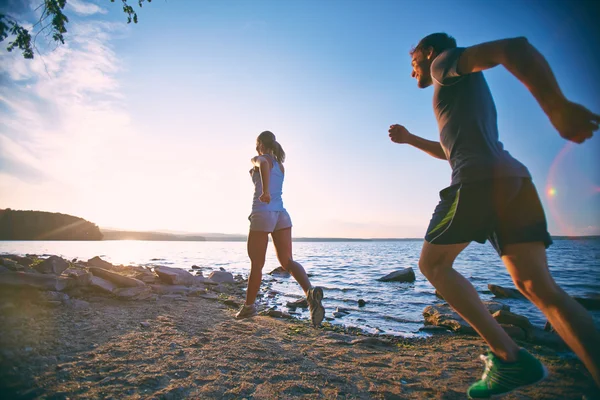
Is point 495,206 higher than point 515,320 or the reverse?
higher

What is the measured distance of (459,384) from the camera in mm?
2480

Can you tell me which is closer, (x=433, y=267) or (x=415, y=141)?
(x=433, y=267)

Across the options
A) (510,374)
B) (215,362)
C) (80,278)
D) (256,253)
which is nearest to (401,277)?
(256,253)

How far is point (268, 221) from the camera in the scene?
403 cm

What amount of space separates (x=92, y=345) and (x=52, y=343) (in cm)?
36

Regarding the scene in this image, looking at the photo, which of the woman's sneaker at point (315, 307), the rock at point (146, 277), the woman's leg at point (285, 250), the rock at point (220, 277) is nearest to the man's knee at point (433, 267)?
the woman's sneaker at point (315, 307)

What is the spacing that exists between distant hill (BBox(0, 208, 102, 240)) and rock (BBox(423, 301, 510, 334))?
99.0 metres

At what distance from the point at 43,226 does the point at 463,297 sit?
110498mm

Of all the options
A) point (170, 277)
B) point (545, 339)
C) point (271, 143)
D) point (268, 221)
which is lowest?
point (545, 339)

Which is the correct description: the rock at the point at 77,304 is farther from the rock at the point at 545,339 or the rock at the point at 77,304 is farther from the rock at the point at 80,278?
the rock at the point at 545,339

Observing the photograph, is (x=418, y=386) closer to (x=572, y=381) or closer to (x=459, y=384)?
(x=459, y=384)

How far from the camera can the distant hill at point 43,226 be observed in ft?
240

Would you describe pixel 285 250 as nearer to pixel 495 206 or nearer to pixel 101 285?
pixel 495 206

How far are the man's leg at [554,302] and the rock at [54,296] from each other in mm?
6116
